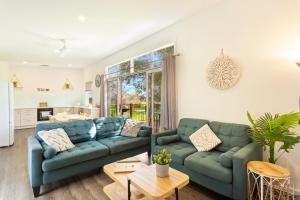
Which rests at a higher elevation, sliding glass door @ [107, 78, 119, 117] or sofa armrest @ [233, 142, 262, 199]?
sliding glass door @ [107, 78, 119, 117]

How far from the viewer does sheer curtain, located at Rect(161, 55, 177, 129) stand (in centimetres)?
387

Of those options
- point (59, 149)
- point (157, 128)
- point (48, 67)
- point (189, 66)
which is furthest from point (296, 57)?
point (48, 67)

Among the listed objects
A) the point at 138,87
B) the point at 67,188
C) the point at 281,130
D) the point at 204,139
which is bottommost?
the point at 67,188

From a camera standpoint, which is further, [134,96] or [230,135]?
[134,96]

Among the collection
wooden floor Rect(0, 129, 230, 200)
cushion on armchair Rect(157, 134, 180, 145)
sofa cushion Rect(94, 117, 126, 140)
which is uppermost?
sofa cushion Rect(94, 117, 126, 140)

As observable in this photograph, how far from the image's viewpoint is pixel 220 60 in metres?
3.12

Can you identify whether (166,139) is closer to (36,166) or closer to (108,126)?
(108,126)

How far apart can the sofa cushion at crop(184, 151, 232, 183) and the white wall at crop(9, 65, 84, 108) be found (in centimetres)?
813

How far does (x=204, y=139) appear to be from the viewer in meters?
2.90

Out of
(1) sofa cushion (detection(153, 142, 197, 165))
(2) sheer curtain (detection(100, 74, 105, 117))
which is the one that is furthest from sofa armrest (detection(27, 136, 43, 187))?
(2) sheer curtain (detection(100, 74, 105, 117))

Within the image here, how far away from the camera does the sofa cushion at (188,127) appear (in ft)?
10.5

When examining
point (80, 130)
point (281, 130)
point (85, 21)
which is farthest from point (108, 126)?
point (281, 130)

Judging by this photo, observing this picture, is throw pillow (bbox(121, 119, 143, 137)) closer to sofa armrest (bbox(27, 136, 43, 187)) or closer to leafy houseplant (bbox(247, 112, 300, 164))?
sofa armrest (bbox(27, 136, 43, 187))

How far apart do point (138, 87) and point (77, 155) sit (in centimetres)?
293
